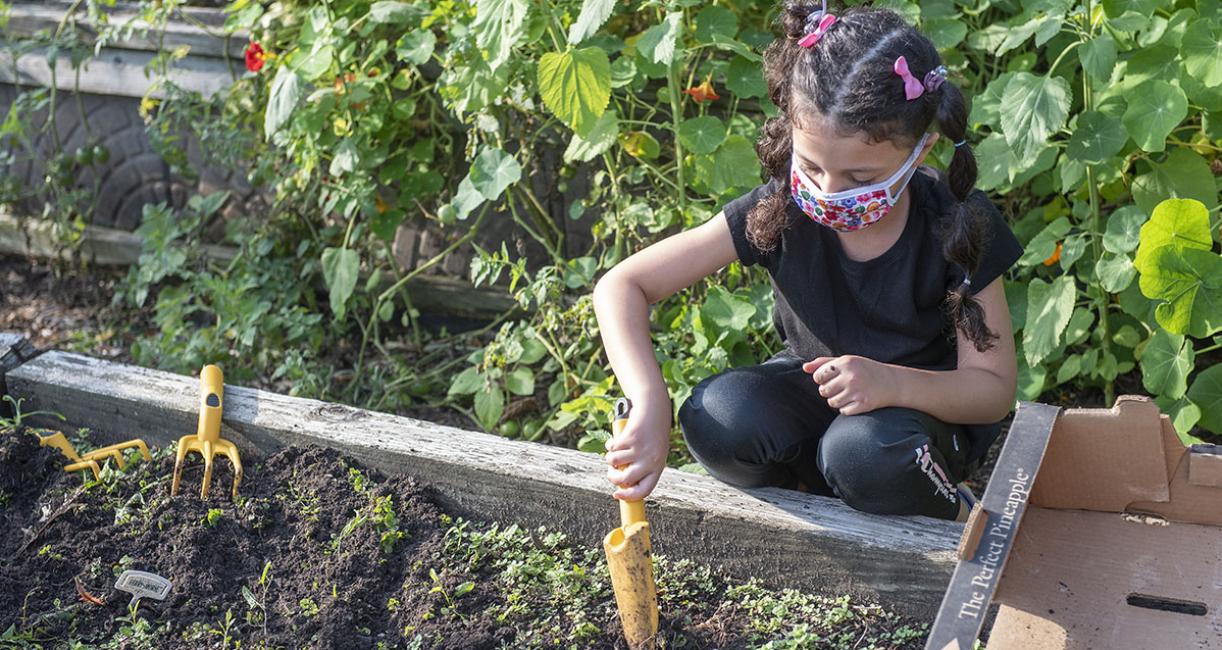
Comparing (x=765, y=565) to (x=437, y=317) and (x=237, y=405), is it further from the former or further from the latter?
(x=437, y=317)

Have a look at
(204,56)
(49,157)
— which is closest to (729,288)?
(204,56)

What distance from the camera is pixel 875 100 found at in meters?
1.79

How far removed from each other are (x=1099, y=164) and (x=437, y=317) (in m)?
1.82

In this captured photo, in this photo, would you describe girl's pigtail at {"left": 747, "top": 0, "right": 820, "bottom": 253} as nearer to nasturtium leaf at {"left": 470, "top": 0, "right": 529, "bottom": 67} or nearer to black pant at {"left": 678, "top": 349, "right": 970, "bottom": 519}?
black pant at {"left": 678, "top": 349, "right": 970, "bottom": 519}

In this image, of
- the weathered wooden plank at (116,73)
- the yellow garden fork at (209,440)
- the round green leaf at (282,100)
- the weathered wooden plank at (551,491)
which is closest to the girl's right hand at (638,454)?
the weathered wooden plank at (551,491)

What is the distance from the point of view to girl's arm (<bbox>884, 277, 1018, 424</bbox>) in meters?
2.00

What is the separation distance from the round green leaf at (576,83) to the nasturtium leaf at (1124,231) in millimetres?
961

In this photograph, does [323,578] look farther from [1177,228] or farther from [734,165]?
[1177,228]

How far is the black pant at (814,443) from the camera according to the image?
6.49 feet

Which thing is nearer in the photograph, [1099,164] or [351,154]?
[1099,164]

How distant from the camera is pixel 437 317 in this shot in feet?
11.6

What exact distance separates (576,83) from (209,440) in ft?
3.14

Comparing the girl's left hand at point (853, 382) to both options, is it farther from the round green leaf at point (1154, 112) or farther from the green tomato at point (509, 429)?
the green tomato at point (509, 429)

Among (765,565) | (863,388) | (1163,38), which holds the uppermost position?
(1163,38)
